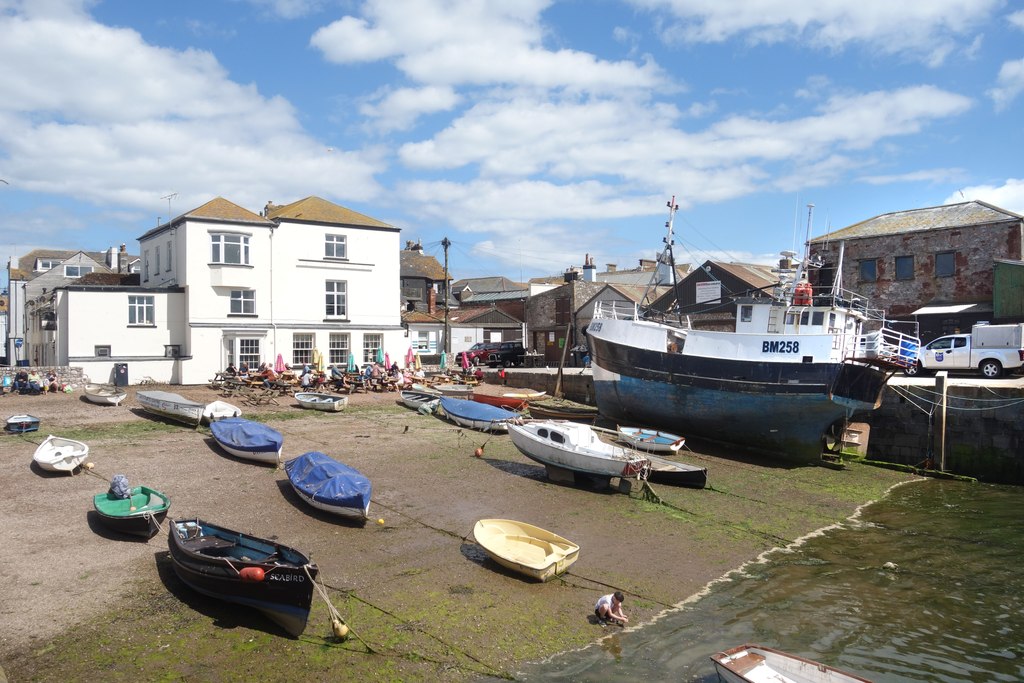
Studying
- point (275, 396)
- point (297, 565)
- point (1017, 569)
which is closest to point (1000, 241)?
point (1017, 569)

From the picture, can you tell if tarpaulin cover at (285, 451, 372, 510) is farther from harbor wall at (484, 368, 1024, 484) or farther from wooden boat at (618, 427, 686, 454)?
harbor wall at (484, 368, 1024, 484)

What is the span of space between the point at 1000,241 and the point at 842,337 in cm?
1719

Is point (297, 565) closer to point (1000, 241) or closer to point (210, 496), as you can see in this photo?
point (210, 496)

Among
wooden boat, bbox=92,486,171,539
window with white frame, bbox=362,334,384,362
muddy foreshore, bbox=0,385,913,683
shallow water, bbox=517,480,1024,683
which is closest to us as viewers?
muddy foreshore, bbox=0,385,913,683

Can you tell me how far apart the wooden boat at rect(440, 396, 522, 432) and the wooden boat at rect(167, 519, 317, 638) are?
14.8 meters

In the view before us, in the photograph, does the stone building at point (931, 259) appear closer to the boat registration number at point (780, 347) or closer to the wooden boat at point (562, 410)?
the boat registration number at point (780, 347)

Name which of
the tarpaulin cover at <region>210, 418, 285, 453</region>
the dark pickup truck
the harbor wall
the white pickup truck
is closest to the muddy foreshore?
the tarpaulin cover at <region>210, 418, 285, 453</region>

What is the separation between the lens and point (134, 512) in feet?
47.3

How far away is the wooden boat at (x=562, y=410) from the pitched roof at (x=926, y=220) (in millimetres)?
19277

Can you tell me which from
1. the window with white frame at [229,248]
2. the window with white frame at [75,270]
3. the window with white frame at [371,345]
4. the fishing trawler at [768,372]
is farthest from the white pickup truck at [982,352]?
the window with white frame at [75,270]

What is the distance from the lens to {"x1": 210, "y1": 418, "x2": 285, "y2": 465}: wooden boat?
65.9 feet

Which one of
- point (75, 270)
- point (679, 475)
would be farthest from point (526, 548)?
point (75, 270)

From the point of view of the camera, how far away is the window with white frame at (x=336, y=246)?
37812mm

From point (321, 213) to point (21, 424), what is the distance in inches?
754
